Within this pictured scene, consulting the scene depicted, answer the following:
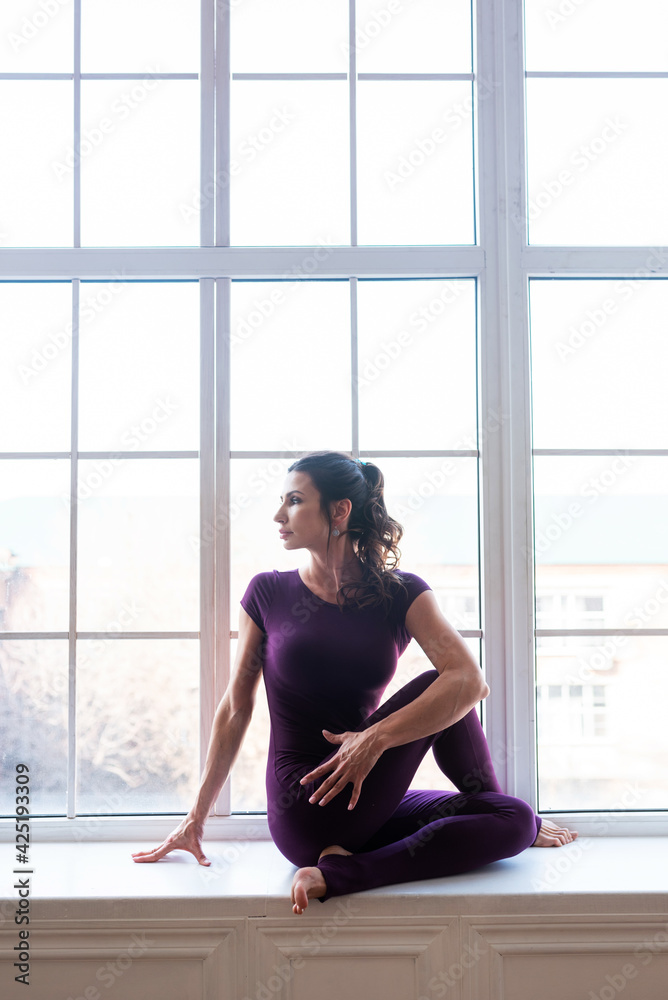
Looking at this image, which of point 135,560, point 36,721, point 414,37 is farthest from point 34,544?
point 414,37

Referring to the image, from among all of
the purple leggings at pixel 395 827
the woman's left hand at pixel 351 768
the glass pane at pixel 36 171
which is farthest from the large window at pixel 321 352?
the woman's left hand at pixel 351 768

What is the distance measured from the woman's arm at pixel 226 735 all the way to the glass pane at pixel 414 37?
5.62 feet

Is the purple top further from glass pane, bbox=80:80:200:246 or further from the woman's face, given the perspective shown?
glass pane, bbox=80:80:200:246

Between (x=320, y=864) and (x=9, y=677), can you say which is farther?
(x=9, y=677)

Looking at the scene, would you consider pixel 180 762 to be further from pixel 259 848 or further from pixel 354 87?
pixel 354 87

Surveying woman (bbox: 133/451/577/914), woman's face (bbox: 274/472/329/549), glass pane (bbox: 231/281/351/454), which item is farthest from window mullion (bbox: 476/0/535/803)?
woman's face (bbox: 274/472/329/549)

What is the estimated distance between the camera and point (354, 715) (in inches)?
78.7

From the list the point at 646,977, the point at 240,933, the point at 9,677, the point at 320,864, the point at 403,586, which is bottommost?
the point at 646,977

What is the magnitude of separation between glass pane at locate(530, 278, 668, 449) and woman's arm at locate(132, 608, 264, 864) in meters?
1.03

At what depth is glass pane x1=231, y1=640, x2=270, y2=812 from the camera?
223 centimetres

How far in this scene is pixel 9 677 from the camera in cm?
224

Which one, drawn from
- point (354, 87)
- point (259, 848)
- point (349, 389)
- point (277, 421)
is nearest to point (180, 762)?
point (259, 848)

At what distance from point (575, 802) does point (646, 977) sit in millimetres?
525

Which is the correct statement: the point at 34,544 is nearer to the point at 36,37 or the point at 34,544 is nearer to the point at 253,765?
the point at 253,765
